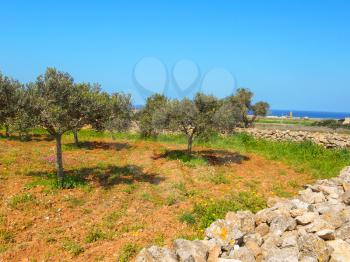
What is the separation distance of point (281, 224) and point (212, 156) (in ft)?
56.4

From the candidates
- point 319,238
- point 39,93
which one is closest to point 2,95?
point 39,93

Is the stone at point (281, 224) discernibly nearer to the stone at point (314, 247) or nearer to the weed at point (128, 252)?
the stone at point (314, 247)

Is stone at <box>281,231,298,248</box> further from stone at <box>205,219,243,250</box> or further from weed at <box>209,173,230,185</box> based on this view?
weed at <box>209,173,230,185</box>

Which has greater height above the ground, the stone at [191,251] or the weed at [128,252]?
the stone at [191,251]

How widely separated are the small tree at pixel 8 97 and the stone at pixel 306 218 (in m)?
15.2

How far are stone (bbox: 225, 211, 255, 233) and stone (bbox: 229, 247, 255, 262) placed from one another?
6.64 feet

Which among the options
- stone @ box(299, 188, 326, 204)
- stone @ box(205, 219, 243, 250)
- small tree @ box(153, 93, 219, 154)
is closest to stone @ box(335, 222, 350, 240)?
stone @ box(205, 219, 243, 250)

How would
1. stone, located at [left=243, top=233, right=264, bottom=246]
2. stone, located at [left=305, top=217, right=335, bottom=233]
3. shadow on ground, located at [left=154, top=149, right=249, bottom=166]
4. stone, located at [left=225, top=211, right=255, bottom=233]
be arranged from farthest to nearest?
shadow on ground, located at [left=154, top=149, right=249, bottom=166], stone, located at [left=225, top=211, right=255, bottom=233], stone, located at [left=305, top=217, right=335, bottom=233], stone, located at [left=243, top=233, right=264, bottom=246]

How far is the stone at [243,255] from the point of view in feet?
29.8

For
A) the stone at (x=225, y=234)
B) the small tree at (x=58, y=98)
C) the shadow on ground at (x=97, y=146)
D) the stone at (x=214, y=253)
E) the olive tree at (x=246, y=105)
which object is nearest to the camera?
the stone at (x=214, y=253)

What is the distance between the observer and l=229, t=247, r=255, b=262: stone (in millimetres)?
9093

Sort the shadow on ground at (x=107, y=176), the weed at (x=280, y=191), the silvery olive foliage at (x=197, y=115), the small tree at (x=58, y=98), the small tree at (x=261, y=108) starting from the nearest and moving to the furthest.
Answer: the small tree at (x=58, y=98), the weed at (x=280, y=191), the shadow on ground at (x=107, y=176), the silvery olive foliage at (x=197, y=115), the small tree at (x=261, y=108)

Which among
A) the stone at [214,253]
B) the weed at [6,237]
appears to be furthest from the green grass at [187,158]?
the stone at [214,253]

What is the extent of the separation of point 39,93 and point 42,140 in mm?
20136
